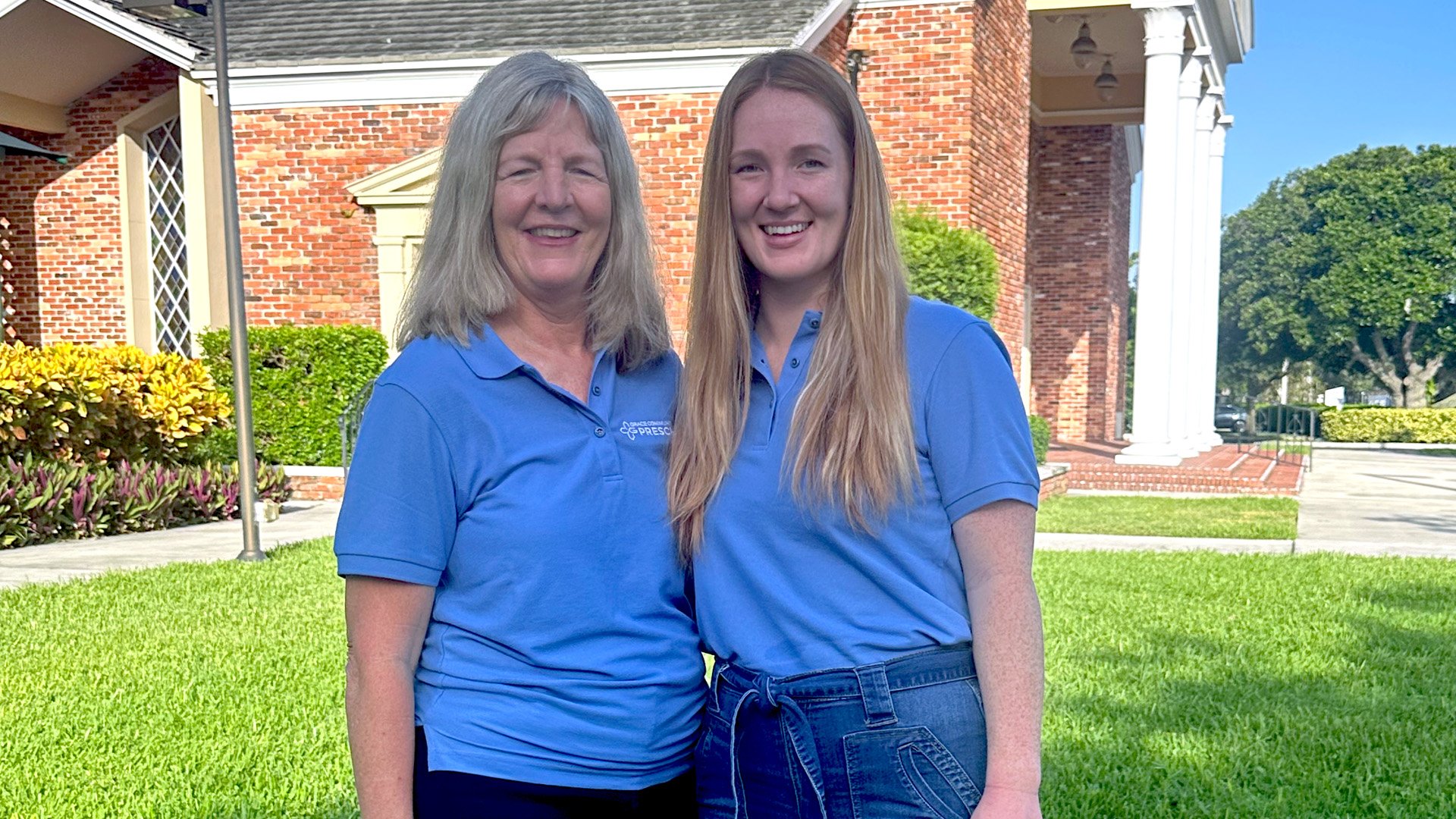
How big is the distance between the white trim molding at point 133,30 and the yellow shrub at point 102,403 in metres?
3.65

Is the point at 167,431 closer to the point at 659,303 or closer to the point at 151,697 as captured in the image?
the point at 151,697

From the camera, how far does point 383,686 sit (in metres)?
1.83

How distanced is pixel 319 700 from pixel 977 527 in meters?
4.16

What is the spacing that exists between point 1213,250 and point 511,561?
21.0m

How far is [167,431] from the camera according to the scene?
11.7m

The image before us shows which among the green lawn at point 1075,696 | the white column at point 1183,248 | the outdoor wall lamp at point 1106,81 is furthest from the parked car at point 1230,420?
the green lawn at point 1075,696

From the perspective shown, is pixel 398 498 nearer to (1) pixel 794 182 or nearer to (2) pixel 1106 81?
(1) pixel 794 182

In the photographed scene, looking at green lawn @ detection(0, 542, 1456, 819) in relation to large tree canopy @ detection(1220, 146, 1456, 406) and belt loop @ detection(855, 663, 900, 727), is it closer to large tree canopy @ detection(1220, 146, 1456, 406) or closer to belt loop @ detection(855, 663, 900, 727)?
belt loop @ detection(855, 663, 900, 727)

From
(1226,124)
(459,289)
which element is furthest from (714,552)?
(1226,124)

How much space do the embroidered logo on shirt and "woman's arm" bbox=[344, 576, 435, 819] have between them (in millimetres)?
399

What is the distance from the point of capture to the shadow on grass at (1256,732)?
424cm

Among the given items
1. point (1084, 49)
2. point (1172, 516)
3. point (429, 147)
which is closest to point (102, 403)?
point (429, 147)

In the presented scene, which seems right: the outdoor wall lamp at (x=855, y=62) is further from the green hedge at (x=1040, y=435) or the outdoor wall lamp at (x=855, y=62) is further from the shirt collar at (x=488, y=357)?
the shirt collar at (x=488, y=357)

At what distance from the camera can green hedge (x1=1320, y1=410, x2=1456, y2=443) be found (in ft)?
124
